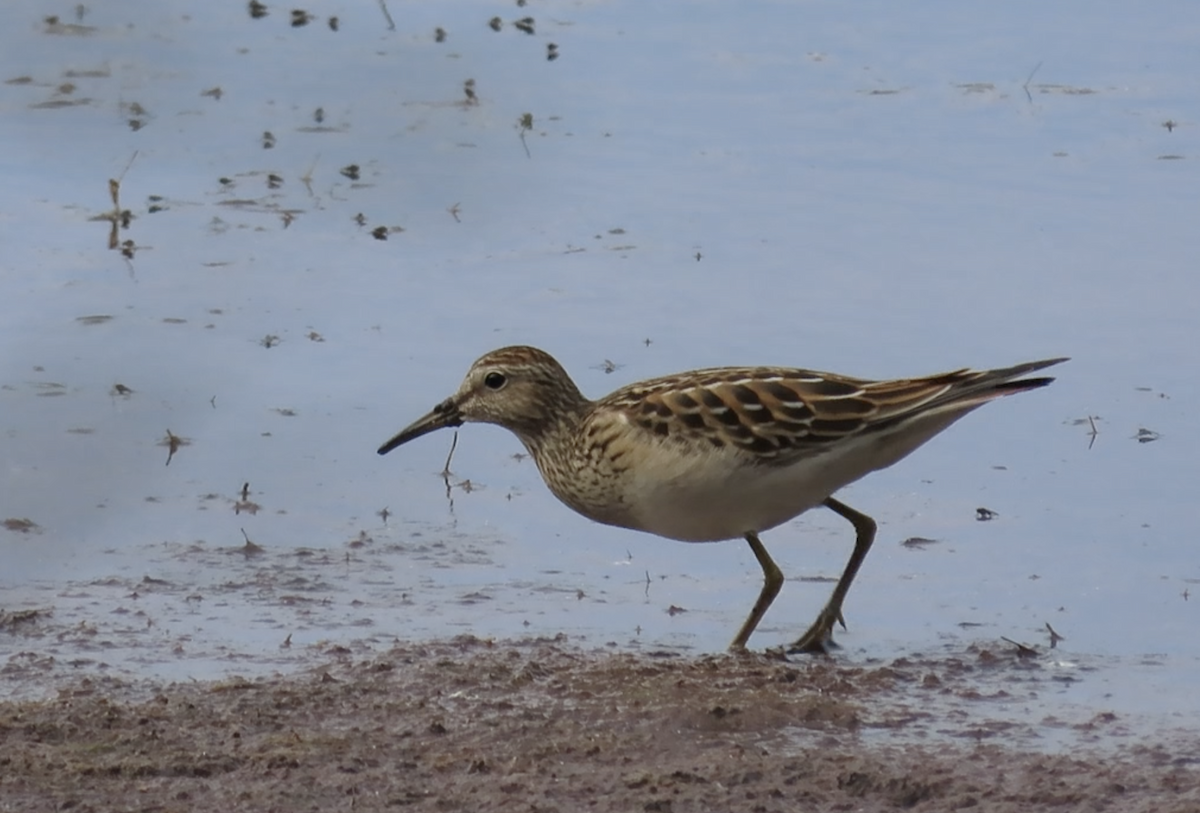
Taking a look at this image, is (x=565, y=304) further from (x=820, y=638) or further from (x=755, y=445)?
(x=820, y=638)

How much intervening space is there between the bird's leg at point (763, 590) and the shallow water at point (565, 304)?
164 mm

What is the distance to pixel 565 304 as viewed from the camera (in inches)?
411

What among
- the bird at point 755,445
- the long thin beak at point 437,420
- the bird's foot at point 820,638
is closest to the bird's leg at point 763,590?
the bird at point 755,445

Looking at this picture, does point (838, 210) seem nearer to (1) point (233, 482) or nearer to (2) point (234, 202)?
(2) point (234, 202)

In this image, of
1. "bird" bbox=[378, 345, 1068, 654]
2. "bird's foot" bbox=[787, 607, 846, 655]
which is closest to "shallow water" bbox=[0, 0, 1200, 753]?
"bird's foot" bbox=[787, 607, 846, 655]

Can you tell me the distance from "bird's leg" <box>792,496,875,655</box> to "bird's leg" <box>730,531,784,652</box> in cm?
15

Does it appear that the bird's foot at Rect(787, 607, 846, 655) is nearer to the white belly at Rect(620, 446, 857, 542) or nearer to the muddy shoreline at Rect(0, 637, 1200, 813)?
the muddy shoreline at Rect(0, 637, 1200, 813)

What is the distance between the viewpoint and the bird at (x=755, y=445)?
23.8 ft

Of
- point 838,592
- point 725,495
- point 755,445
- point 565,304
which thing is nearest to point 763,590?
point 838,592

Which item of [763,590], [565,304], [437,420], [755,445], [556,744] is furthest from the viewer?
[565,304]

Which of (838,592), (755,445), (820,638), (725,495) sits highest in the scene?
(755,445)

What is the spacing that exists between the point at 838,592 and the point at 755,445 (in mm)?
591

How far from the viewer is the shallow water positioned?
597cm

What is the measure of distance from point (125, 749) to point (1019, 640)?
2.98 m
